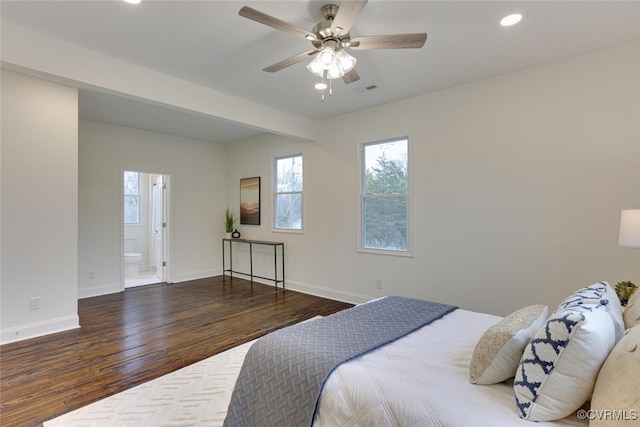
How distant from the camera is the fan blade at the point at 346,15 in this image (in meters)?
A: 1.68

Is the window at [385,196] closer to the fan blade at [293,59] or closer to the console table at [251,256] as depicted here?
the console table at [251,256]

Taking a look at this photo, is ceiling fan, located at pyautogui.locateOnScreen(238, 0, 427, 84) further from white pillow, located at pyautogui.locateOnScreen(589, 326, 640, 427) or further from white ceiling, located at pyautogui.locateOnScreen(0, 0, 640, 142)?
white pillow, located at pyautogui.locateOnScreen(589, 326, 640, 427)

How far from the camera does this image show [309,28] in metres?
2.46

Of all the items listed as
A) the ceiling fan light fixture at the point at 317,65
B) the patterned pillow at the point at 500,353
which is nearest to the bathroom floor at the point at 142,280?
the ceiling fan light fixture at the point at 317,65

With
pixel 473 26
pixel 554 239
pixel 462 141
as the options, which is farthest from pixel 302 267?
pixel 473 26

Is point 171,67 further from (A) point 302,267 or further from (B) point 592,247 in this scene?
(B) point 592,247

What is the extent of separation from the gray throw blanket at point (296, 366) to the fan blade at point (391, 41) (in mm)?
1834

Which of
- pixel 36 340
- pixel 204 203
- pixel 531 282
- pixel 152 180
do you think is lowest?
pixel 36 340

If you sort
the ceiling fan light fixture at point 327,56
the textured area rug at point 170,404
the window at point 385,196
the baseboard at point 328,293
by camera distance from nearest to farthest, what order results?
the textured area rug at point 170,404
the ceiling fan light fixture at point 327,56
the window at point 385,196
the baseboard at point 328,293

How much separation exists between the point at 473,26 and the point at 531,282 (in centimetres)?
247

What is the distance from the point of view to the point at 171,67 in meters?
3.13

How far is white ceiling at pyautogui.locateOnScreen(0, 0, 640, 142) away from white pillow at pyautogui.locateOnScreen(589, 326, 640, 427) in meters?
2.25

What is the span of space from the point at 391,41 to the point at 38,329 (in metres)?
4.24

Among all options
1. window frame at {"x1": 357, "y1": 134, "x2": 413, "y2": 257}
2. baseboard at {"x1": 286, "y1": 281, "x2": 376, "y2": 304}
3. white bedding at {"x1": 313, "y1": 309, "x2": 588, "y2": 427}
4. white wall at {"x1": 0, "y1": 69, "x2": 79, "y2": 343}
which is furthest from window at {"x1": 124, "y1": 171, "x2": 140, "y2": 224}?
white bedding at {"x1": 313, "y1": 309, "x2": 588, "y2": 427}
